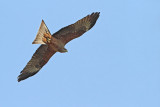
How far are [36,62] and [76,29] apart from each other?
1.97m

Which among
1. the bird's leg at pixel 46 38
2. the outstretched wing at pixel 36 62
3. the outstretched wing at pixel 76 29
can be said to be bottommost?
the outstretched wing at pixel 36 62

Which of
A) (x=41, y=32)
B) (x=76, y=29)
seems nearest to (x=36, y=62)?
(x=41, y=32)

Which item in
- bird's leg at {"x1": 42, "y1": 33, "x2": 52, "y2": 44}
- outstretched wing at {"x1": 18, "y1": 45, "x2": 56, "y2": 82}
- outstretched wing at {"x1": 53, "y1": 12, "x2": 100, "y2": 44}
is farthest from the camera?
outstretched wing at {"x1": 18, "y1": 45, "x2": 56, "y2": 82}

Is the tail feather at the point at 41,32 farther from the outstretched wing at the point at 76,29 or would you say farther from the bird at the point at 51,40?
the outstretched wing at the point at 76,29

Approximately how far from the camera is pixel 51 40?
33.0 feet

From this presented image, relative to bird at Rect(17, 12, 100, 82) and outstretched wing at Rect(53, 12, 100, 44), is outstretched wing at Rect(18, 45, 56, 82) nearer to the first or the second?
bird at Rect(17, 12, 100, 82)

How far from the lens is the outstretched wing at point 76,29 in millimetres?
10117

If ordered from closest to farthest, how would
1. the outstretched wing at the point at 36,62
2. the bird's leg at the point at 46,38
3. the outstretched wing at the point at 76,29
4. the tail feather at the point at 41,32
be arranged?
1. the tail feather at the point at 41,32
2. the bird's leg at the point at 46,38
3. the outstretched wing at the point at 76,29
4. the outstretched wing at the point at 36,62

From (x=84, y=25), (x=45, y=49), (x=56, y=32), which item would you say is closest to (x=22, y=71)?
(x=45, y=49)

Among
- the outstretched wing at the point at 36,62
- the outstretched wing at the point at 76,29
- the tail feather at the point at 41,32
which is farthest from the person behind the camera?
the outstretched wing at the point at 36,62

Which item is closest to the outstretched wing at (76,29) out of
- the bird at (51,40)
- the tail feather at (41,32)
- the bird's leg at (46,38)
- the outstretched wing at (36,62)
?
the bird at (51,40)

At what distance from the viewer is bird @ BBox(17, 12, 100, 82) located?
9992mm

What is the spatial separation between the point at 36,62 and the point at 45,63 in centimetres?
33

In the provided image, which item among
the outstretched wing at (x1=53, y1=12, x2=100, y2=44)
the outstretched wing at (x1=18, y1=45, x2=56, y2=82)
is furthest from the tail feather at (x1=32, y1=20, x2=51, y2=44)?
the outstretched wing at (x1=18, y1=45, x2=56, y2=82)
